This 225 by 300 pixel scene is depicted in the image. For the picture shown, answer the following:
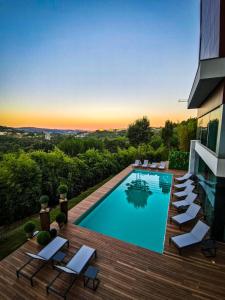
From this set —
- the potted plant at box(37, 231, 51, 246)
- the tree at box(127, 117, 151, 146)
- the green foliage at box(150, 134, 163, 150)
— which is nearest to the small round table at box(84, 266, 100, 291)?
the potted plant at box(37, 231, 51, 246)

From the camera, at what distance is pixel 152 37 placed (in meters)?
11.2

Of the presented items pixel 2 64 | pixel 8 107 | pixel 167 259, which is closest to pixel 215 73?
pixel 167 259

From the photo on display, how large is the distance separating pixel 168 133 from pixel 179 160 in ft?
25.0

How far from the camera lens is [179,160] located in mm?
14000

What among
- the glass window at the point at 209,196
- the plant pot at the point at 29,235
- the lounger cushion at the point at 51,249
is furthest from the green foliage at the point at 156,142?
the lounger cushion at the point at 51,249

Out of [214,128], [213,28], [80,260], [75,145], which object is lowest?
[80,260]

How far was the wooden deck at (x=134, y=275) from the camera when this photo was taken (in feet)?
11.3

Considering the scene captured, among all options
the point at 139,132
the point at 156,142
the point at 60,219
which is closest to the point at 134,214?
the point at 60,219

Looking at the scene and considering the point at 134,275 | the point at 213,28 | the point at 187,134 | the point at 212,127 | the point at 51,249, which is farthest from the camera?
the point at 187,134

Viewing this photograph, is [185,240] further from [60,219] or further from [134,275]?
[60,219]

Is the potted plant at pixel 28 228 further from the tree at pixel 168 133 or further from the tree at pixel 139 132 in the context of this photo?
the tree at pixel 168 133

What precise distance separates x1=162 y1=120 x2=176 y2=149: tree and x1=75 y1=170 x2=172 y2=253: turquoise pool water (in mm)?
10682

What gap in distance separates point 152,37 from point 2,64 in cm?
958

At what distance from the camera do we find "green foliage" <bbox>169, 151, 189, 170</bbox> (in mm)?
13789
